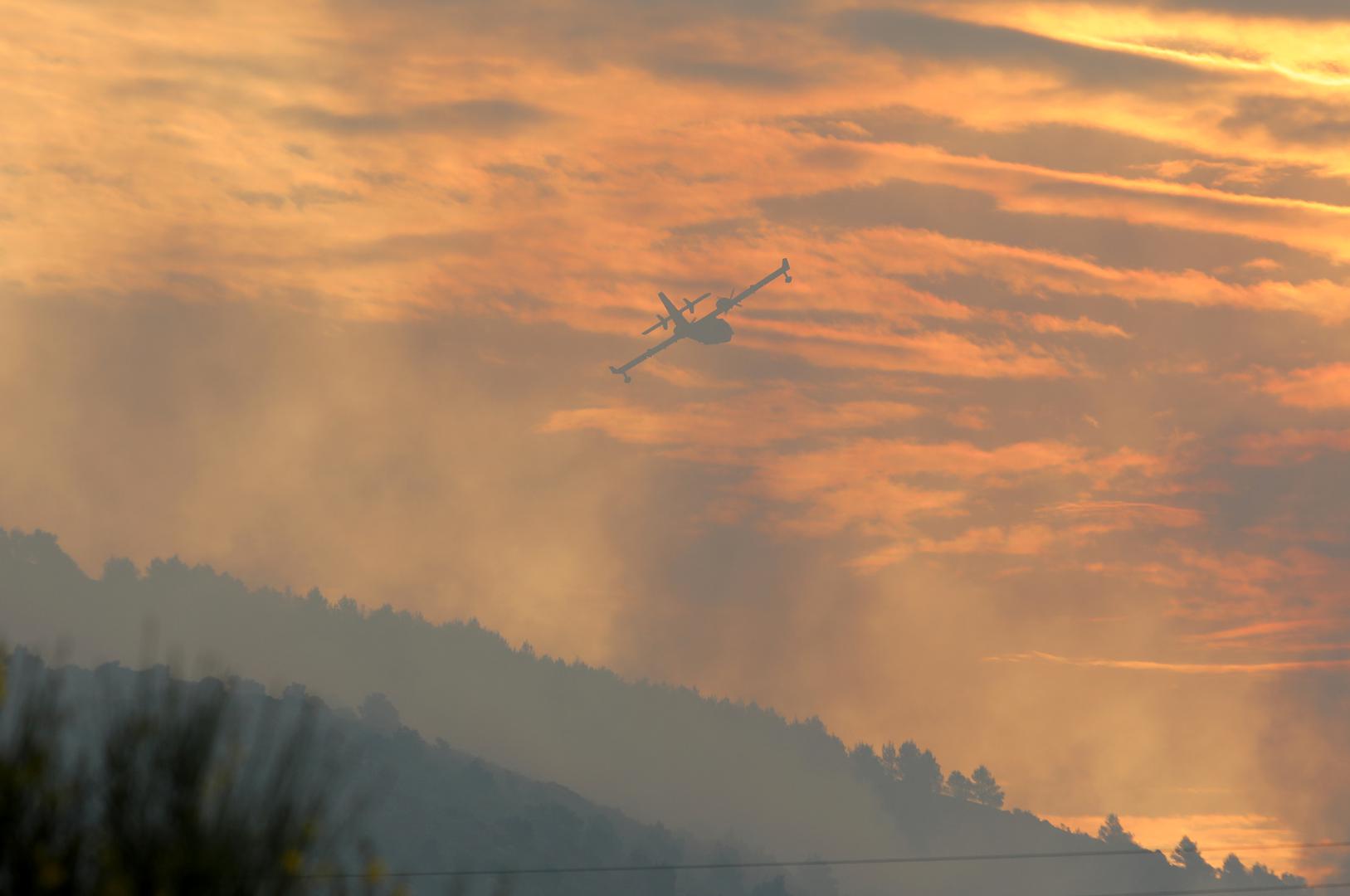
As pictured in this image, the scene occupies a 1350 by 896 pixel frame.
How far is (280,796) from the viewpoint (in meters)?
25.5

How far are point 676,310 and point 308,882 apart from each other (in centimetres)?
14409

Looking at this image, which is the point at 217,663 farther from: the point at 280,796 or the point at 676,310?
the point at 676,310

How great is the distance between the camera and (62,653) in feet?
81.0

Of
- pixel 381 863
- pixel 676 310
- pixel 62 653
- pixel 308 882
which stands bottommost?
pixel 676 310

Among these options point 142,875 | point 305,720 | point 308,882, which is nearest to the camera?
point 305,720

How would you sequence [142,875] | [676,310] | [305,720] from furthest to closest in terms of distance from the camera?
[676,310] → [142,875] → [305,720]

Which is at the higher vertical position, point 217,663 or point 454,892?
point 217,663

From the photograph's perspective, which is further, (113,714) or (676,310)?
(676,310)

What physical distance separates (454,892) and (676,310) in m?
146

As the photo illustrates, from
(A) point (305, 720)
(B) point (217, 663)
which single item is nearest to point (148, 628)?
(B) point (217, 663)

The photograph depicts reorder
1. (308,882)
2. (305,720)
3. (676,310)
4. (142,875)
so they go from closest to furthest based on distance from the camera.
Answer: (305,720), (142,875), (308,882), (676,310)

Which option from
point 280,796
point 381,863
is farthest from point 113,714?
point 381,863

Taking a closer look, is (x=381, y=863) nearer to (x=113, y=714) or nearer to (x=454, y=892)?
(x=454, y=892)

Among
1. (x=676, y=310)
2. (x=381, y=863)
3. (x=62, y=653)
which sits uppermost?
(x=62, y=653)
